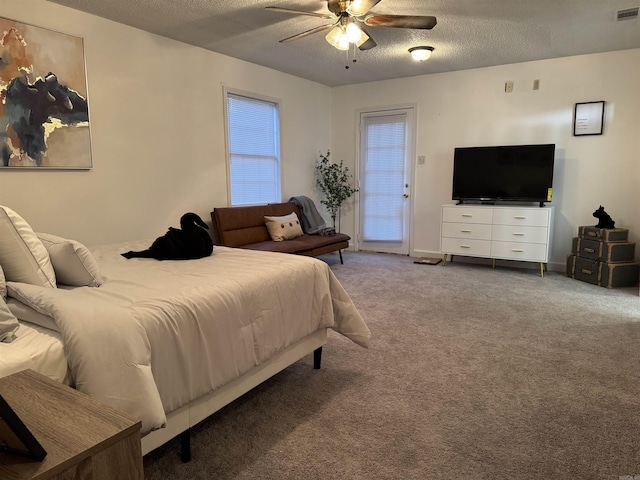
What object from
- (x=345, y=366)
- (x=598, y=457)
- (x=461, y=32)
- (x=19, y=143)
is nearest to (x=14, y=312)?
(x=345, y=366)

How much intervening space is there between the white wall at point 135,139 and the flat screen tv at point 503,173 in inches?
112

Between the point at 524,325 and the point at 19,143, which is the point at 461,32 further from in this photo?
the point at 19,143

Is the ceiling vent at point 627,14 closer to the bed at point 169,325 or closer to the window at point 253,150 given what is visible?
the bed at point 169,325

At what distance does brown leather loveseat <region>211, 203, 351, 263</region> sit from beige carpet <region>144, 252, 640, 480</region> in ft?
4.37

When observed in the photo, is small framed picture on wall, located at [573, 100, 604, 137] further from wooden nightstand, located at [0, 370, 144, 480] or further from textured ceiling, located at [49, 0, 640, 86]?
wooden nightstand, located at [0, 370, 144, 480]

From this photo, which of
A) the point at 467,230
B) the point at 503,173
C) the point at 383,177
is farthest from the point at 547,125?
the point at 383,177

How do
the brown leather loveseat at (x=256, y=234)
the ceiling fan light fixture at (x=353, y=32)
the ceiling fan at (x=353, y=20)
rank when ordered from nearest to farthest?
the ceiling fan at (x=353, y=20) → the ceiling fan light fixture at (x=353, y=32) → the brown leather loveseat at (x=256, y=234)

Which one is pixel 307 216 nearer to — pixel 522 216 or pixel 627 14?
pixel 522 216

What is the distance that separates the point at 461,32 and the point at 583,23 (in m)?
1.06

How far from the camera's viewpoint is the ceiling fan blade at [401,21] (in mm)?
2990

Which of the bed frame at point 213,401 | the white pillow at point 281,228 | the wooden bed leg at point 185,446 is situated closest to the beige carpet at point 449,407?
the wooden bed leg at point 185,446

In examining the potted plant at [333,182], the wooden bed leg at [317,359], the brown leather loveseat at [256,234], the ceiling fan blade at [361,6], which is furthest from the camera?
the potted plant at [333,182]

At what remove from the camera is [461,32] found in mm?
4016

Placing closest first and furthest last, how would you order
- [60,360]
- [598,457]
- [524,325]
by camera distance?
[60,360], [598,457], [524,325]
